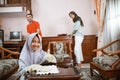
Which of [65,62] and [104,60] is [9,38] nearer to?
[65,62]

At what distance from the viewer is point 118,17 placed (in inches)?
199

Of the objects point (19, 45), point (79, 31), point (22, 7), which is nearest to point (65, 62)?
point (79, 31)

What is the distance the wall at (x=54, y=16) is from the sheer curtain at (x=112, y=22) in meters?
1.08

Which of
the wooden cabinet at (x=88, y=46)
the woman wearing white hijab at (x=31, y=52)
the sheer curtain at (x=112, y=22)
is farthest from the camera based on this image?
the wooden cabinet at (x=88, y=46)

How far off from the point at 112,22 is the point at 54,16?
2121mm

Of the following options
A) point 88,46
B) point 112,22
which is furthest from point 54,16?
point 112,22

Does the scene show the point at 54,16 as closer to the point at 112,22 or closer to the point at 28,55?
the point at 112,22

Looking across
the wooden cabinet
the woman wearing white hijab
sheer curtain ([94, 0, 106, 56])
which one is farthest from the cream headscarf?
the wooden cabinet

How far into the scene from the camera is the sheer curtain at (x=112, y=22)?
16.8 feet

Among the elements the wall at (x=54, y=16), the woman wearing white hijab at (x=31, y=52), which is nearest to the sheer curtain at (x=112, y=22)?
the wall at (x=54, y=16)

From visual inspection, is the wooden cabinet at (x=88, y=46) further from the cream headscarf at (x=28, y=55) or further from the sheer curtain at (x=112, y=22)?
the cream headscarf at (x=28, y=55)

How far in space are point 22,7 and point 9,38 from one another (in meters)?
1.04

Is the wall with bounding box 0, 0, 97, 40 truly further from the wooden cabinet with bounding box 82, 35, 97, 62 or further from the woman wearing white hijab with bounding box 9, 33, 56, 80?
the woman wearing white hijab with bounding box 9, 33, 56, 80

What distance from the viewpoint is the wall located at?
6867mm
